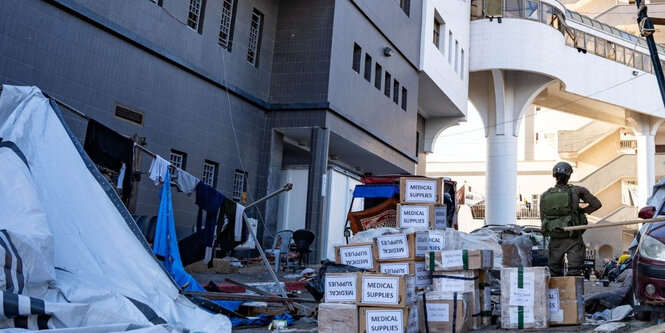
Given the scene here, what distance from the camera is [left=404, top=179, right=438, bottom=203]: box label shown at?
9023 millimetres

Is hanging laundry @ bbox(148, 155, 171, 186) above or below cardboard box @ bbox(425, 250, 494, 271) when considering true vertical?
above

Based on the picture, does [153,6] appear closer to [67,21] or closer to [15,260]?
[67,21]

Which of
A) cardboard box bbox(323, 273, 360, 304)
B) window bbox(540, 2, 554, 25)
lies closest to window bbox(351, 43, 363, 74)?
cardboard box bbox(323, 273, 360, 304)

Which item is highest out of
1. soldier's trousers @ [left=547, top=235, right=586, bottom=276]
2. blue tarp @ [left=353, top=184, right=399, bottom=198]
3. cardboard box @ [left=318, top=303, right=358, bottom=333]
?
blue tarp @ [left=353, top=184, right=399, bottom=198]

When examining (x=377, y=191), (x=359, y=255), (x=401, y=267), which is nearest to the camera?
(x=401, y=267)

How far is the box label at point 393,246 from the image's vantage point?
24.0 ft

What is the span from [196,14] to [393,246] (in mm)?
10185

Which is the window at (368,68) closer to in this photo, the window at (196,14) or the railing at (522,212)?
the window at (196,14)

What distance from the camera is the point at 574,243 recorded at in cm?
860

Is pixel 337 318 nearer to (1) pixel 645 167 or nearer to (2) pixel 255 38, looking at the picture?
(2) pixel 255 38

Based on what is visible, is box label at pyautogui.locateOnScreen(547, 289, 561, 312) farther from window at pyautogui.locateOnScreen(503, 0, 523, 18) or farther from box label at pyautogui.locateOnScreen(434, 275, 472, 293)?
window at pyautogui.locateOnScreen(503, 0, 523, 18)

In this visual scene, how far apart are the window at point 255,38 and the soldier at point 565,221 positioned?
35.5 ft

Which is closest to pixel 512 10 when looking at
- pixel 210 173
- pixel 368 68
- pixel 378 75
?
pixel 378 75

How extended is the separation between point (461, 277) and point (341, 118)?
11.6 m
